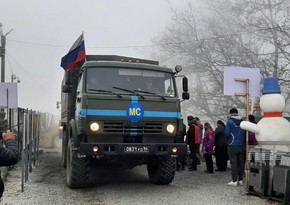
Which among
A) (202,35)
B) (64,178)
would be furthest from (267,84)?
(202,35)

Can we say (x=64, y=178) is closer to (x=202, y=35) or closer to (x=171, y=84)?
(x=171, y=84)

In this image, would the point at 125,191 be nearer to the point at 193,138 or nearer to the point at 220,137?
the point at 193,138

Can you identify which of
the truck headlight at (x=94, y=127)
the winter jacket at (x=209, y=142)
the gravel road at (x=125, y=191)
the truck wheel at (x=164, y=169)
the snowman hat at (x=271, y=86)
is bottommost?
the gravel road at (x=125, y=191)

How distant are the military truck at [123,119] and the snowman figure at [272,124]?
5.00 feet

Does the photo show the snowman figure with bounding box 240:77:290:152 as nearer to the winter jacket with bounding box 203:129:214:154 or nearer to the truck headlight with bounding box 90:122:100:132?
the truck headlight with bounding box 90:122:100:132

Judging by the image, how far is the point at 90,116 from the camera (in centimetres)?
744

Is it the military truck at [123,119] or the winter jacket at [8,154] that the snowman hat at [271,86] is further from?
the winter jacket at [8,154]

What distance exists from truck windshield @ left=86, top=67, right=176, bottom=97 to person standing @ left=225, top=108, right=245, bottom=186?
5.40 ft

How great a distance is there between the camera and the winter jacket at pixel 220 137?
11.0 metres

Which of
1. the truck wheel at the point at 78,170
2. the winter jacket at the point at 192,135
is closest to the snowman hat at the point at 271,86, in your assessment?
the winter jacket at the point at 192,135

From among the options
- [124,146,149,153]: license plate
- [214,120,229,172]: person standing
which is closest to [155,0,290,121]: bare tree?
[214,120,229,172]: person standing

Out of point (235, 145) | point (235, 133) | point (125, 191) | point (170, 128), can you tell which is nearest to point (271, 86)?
point (235, 133)

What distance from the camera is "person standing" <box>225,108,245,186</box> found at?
8680 millimetres

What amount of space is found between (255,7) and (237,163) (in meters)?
15.1
